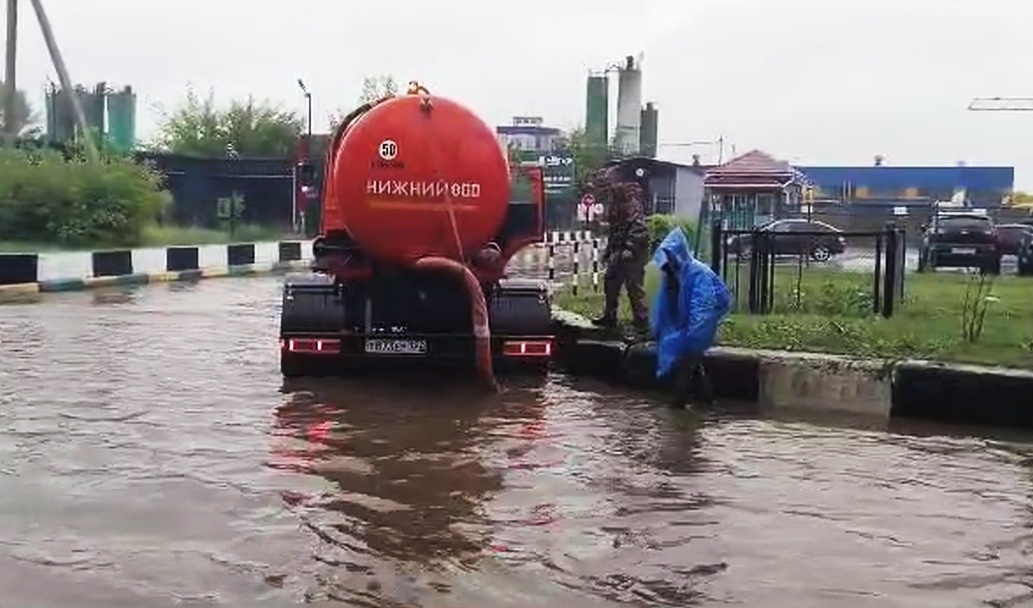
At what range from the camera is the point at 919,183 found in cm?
7781

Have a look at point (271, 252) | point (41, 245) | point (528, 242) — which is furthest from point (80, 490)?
point (271, 252)

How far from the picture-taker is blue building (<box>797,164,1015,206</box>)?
76.5 metres

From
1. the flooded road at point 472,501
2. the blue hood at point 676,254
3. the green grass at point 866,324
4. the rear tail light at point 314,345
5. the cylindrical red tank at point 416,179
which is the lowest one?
the flooded road at point 472,501

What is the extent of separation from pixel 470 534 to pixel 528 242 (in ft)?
18.9

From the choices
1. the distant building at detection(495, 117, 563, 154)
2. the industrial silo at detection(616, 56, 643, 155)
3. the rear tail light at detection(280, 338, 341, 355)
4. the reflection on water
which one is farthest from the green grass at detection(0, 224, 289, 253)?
the distant building at detection(495, 117, 563, 154)

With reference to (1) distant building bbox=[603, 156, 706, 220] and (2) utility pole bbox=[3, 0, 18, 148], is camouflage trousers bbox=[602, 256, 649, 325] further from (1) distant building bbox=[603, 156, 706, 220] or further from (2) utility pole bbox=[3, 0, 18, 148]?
(2) utility pole bbox=[3, 0, 18, 148]

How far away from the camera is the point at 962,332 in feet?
37.8

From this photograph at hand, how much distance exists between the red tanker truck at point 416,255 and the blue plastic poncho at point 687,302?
1.38m

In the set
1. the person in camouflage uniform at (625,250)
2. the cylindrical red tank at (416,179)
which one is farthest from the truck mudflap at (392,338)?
the person in camouflage uniform at (625,250)

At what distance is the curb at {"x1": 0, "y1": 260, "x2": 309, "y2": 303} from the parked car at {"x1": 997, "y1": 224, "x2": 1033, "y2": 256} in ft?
51.0

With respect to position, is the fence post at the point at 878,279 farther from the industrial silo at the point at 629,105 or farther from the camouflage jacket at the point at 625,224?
the industrial silo at the point at 629,105

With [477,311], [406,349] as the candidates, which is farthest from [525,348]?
[406,349]

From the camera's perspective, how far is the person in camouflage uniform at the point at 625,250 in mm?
12352

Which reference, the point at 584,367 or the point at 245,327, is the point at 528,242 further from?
the point at 245,327
